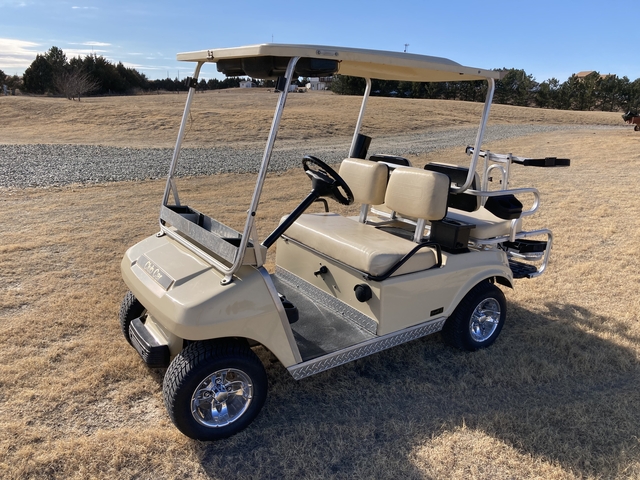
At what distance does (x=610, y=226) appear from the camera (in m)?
6.63

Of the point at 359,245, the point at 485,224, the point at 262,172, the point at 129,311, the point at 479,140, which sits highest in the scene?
the point at 479,140

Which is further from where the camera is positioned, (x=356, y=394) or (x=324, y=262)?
(x=324, y=262)

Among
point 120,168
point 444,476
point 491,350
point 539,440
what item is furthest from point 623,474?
point 120,168

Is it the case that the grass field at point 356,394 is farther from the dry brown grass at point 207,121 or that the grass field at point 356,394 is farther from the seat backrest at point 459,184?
the dry brown grass at point 207,121

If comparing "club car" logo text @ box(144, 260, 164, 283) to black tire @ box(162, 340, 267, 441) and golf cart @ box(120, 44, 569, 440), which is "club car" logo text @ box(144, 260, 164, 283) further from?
black tire @ box(162, 340, 267, 441)

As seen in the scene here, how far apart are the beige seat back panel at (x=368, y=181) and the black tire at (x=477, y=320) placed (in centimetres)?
102

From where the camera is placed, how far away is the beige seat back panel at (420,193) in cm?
321

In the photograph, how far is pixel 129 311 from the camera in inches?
132

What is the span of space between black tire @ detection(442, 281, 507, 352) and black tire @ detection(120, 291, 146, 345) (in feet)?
7.29

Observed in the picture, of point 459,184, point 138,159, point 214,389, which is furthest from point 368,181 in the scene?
point 138,159

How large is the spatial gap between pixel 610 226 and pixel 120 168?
30.8 feet

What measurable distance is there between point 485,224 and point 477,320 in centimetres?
75

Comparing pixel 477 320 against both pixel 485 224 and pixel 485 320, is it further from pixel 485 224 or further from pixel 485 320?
pixel 485 224

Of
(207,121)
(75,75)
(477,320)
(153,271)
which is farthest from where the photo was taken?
(75,75)
